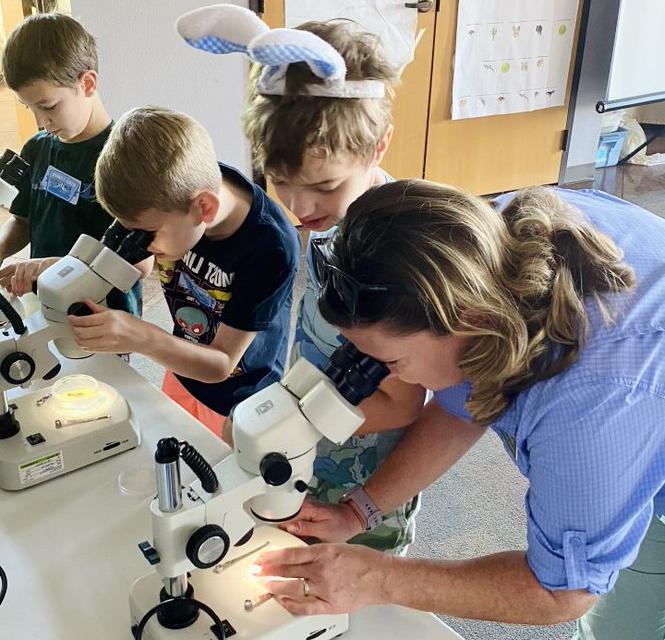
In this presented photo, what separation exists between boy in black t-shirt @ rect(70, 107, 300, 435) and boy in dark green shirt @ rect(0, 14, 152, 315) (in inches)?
7.6

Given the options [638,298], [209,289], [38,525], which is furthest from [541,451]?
[209,289]

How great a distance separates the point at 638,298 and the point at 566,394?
15 cm

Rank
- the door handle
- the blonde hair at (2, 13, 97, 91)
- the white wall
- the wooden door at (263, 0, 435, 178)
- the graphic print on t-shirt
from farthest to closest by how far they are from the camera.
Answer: the wooden door at (263, 0, 435, 178) < the door handle < the white wall < the blonde hair at (2, 13, 97, 91) < the graphic print on t-shirt

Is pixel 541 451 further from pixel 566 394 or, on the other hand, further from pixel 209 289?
pixel 209 289

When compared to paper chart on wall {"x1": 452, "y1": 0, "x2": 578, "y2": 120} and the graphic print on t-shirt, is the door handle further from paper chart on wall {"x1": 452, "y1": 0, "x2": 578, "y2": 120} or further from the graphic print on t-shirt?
the graphic print on t-shirt

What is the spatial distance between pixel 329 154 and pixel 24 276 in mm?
763

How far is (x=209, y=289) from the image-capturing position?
1.51m

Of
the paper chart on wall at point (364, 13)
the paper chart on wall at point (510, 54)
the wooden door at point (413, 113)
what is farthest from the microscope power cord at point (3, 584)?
the paper chart on wall at point (510, 54)

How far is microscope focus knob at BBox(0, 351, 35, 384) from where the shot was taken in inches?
45.4

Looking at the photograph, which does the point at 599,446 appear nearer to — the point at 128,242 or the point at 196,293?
the point at 128,242

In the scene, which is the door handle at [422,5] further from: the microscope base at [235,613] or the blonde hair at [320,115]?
the microscope base at [235,613]

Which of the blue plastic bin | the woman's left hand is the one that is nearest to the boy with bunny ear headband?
the woman's left hand

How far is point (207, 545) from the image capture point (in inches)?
32.0

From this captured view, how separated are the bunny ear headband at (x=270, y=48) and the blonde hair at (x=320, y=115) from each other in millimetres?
13
